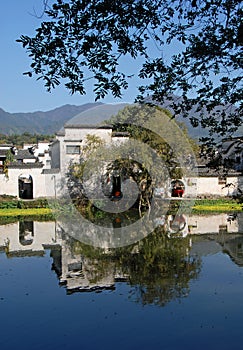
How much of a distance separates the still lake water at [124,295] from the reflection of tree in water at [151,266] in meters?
0.02

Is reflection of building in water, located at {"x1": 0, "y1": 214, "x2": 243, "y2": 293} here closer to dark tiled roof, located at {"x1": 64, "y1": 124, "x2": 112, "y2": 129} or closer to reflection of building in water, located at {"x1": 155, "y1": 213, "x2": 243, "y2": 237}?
reflection of building in water, located at {"x1": 155, "y1": 213, "x2": 243, "y2": 237}

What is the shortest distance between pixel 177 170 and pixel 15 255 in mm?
8608

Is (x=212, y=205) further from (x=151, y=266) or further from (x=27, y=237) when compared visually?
(x=151, y=266)

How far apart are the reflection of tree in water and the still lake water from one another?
0.02 m

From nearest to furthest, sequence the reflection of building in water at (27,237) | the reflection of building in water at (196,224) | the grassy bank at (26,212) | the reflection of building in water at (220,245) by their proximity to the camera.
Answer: the reflection of building in water at (220,245)
the reflection of building in water at (27,237)
the reflection of building in water at (196,224)
the grassy bank at (26,212)

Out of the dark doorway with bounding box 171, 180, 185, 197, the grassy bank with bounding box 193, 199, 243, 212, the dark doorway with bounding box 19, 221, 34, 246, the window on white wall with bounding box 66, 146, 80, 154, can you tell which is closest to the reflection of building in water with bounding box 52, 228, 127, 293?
the dark doorway with bounding box 19, 221, 34, 246

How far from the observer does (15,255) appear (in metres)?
9.93

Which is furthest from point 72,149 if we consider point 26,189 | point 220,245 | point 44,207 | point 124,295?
point 124,295

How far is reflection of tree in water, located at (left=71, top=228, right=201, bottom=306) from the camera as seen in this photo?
671 centimetres

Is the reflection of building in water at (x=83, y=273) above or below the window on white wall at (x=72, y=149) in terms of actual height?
below

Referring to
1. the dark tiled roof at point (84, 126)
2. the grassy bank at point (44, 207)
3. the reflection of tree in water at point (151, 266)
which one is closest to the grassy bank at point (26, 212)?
the grassy bank at point (44, 207)

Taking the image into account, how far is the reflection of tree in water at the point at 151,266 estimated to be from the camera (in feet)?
22.0

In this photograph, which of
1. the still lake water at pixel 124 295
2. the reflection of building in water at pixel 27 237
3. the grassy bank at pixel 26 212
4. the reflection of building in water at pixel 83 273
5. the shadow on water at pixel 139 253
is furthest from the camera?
the grassy bank at pixel 26 212

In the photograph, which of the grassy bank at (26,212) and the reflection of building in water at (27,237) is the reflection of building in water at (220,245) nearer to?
the reflection of building in water at (27,237)
